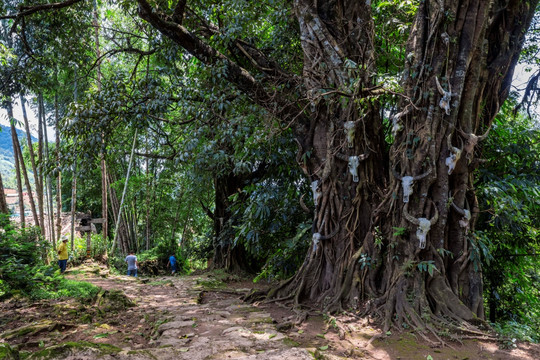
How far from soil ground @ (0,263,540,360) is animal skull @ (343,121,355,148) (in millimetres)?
2170

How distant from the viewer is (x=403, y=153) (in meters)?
4.41

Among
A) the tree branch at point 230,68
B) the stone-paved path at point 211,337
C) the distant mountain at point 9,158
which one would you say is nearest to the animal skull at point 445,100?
the tree branch at point 230,68

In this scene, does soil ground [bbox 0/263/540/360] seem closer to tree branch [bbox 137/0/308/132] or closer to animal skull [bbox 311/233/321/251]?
animal skull [bbox 311/233/321/251]

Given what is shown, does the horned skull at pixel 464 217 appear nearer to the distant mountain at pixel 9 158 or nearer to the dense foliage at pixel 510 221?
the dense foliage at pixel 510 221

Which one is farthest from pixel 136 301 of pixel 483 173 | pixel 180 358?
pixel 483 173

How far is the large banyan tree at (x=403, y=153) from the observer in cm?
421

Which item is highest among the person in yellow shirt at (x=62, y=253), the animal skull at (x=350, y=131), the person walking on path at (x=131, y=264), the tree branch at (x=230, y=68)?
the tree branch at (x=230, y=68)

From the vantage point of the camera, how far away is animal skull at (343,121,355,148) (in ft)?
15.5

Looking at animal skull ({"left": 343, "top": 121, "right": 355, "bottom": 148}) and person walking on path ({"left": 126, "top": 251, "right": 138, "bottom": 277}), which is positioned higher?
animal skull ({"left": 343, "top": 121, "right": 355, "bottom": 148})

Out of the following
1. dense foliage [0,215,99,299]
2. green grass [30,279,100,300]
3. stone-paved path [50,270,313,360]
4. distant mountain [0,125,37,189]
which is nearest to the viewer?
stone-paved path [50,270,313,360]

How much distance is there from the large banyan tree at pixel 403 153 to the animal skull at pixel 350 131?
19 millimetres

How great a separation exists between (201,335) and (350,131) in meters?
2.99

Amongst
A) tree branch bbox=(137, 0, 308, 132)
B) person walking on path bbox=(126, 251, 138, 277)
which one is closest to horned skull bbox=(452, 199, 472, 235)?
tree branch bbox=(137, 0, 308, 132)

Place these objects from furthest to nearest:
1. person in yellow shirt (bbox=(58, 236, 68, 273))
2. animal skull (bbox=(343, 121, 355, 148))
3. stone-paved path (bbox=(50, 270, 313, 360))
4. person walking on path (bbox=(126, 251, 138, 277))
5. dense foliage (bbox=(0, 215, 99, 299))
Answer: person walking on path (bbox=(126, 251, 138, 277))
person in yellow shirt (bbox=(58, 236, 68, 273))
animal skull (bbox=(343, 121, 355, 148))
dense foliage (bbox=(0, 215, 99, 299))
stone-paved path (bbox=(50, 270, 313, 360))
